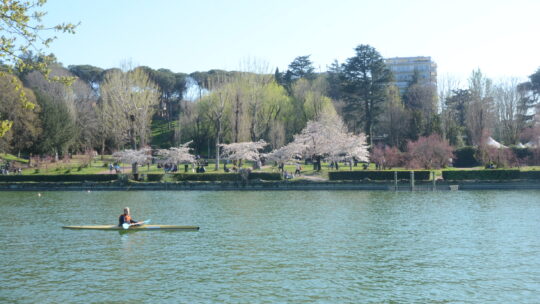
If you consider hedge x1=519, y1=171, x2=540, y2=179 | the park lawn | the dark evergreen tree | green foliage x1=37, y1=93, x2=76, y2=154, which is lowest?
hedge x1=519, y1=171, x2=540, y2=179

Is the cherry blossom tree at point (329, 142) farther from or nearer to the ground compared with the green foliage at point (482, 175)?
farther from the ground

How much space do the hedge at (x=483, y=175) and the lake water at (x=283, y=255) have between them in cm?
1177

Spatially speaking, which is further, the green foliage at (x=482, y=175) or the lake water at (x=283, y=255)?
the green foliage at (x=482, y=175)

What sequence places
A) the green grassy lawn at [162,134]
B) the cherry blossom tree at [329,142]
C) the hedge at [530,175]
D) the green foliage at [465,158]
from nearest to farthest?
1. the hedge at [530,175]
2. the cherry blossom tree at [329,142]
3. the green foliage at [465,158]
4. the green grassy lawn at [162,134]

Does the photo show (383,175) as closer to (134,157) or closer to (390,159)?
(390,159)

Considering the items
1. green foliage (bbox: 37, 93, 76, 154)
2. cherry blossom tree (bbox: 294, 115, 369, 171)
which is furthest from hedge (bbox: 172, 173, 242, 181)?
green foliage (bbox: 37, 93, 76, 154)

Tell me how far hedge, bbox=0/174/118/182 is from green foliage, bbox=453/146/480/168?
3986 cm

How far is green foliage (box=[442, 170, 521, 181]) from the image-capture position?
47531 millimetres

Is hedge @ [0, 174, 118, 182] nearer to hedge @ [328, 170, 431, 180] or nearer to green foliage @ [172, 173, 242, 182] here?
green foliage @ [172, 173, 242, 182]

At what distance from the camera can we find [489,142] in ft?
220

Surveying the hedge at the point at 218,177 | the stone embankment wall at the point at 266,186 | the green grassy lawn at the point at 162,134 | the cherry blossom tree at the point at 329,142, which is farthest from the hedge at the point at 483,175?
the green grassy lawn at the point at 162,134

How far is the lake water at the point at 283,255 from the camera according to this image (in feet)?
50.8

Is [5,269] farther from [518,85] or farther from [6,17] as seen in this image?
[518,85]

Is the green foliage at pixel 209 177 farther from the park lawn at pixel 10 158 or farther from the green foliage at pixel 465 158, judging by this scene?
the park lawn at pixel 10 158
